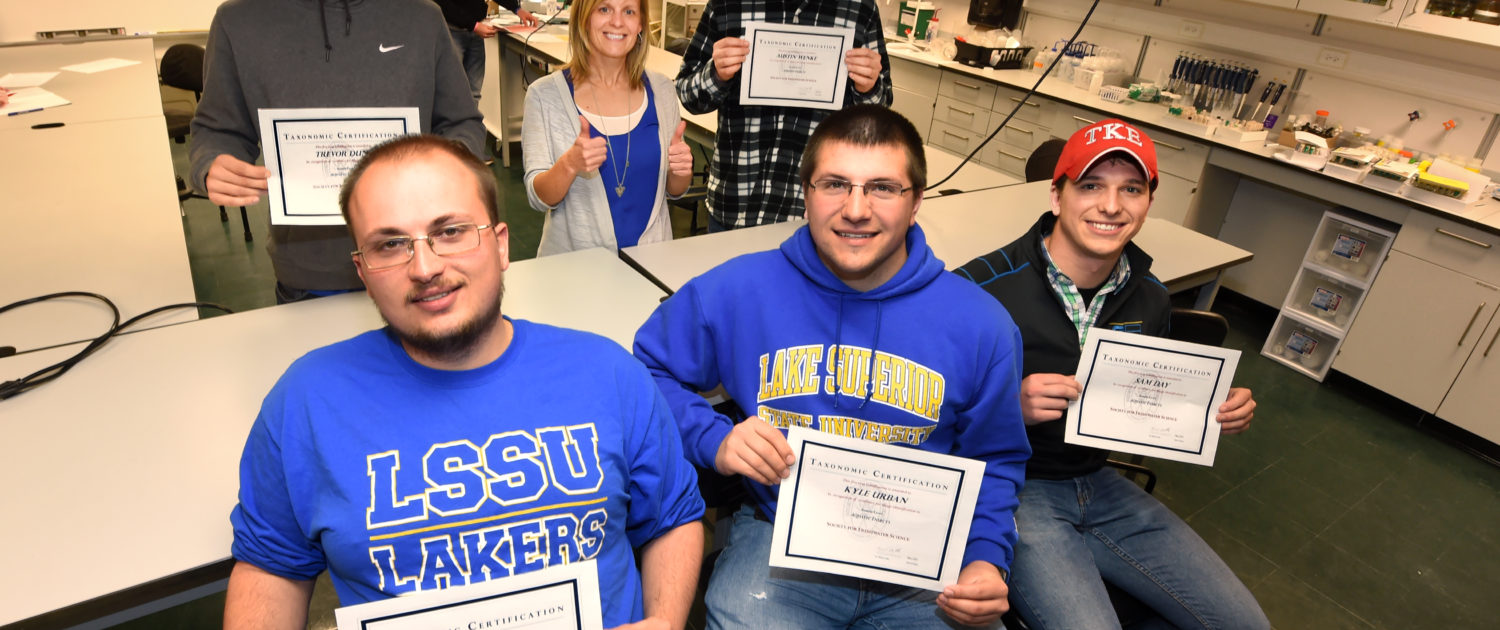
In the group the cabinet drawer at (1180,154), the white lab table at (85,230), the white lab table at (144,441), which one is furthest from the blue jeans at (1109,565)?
the cabinet drawer at (1180,154)

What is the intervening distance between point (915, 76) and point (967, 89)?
1.52ft

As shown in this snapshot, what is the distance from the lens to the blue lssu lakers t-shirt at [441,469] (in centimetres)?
101

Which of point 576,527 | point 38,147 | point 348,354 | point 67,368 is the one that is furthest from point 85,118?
point 576,527

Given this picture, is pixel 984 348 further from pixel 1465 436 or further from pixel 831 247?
pixel 1465 436

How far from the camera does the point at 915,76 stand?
5.16m

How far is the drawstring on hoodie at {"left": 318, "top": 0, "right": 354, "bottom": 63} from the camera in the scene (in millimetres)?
1594

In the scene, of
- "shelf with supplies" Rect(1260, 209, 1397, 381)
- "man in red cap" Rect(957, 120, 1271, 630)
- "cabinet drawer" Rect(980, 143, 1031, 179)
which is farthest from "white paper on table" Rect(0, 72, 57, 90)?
"shelf with supplies" Rect(1260, 209, 1397, 381)

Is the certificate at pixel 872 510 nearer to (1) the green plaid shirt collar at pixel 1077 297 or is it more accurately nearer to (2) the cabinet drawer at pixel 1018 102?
(1) the green plaid shirt collar at pixel 1077 297

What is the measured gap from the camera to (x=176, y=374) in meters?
1.52

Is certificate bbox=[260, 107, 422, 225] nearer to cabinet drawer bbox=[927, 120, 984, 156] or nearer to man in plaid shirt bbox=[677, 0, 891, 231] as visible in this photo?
man in plaid shirt bbox=[677, 0, 891, 231]

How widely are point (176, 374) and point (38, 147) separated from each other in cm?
167

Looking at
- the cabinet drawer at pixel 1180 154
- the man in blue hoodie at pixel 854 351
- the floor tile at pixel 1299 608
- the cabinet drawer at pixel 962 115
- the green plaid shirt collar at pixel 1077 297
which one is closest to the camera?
the man in blue hoodie at pixel 854 351

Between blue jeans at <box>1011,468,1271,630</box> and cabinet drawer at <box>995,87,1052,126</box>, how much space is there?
3267 millimetres

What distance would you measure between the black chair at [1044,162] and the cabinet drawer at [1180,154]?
78 centimetres
